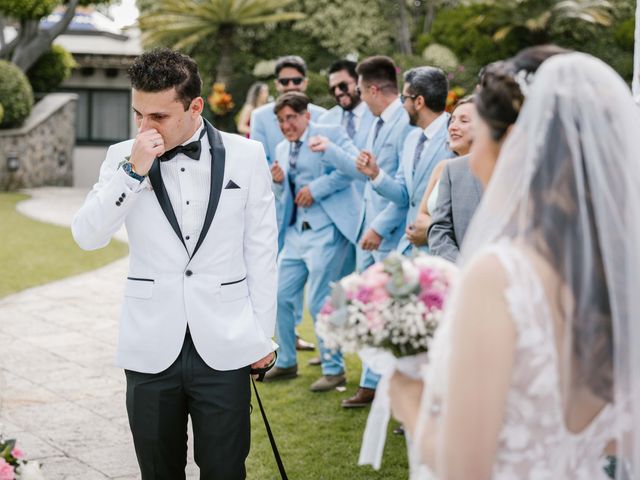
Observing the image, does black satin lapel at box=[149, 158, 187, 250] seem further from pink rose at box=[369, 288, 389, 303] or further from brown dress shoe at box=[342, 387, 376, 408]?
brown dress shoe at box=[342, 387, 376, 408]

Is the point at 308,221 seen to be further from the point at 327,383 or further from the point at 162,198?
the point at 162,198

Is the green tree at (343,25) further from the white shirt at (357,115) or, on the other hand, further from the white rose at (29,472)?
the white rose at (29,472)

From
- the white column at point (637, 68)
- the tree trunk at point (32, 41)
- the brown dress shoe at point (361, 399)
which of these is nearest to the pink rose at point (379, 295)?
the white column at point (637, 68)

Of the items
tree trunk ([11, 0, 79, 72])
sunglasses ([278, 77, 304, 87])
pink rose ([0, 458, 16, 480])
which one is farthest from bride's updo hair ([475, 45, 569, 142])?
tree trunk ([11, 0, 79, 72])

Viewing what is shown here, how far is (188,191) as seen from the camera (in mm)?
3664

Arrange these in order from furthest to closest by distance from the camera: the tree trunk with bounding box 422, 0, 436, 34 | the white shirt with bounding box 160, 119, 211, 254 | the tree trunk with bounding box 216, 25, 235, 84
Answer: the tree trunk with bounding box 422, 0, 436, 34 → the tree trunk with bounding box 216, 25, 235, 84 → the white shirt with bounding box 160, 119, 211, 254

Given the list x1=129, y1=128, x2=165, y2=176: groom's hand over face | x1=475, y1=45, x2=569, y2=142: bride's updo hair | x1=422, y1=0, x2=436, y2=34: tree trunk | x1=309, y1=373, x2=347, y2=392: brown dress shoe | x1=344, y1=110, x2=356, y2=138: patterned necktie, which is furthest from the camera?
x1=422, y1=0, x2=436, y2=34: tree trunk

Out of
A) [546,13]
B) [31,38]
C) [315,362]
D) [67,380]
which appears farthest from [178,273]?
[546,13]

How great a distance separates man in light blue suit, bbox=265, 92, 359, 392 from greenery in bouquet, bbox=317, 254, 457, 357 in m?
4.61

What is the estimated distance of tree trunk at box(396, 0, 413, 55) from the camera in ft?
96.1

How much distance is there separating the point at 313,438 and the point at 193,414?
7.68ft

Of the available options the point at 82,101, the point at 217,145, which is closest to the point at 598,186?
the point at 217,145

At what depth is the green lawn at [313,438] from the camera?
5.34 meters

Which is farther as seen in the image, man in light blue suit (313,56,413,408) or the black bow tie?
man in light blue suit (313,56,413,408)
